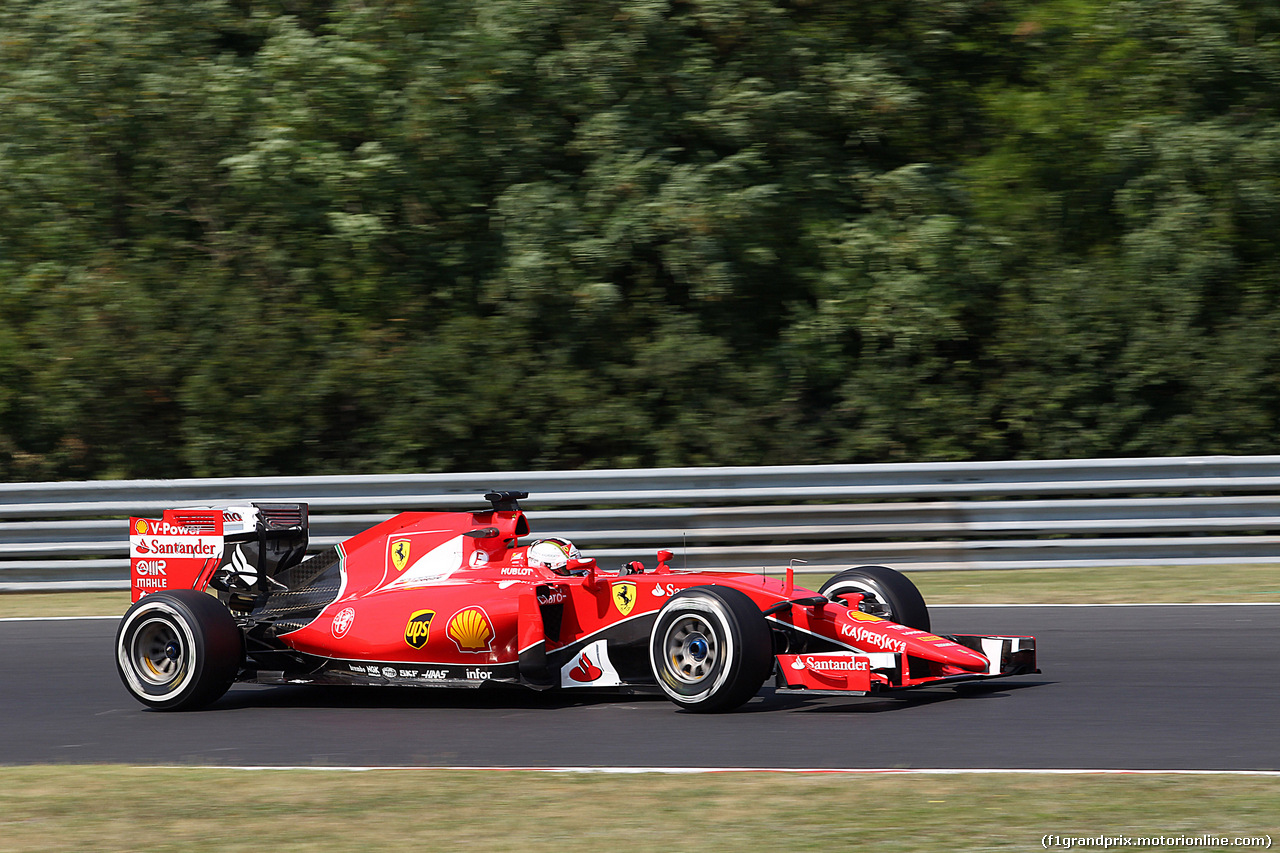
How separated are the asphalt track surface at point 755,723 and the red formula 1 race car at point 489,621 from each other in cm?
20

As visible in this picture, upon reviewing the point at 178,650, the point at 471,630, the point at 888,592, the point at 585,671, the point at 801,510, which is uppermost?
the point at 801,510

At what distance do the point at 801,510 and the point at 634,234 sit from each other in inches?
159

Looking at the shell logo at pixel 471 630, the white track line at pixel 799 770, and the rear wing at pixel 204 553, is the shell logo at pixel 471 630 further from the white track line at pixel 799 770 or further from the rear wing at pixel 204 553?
the rear wing at pixel 204 553

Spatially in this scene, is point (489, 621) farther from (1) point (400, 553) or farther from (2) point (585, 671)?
(1) point (400, 553)

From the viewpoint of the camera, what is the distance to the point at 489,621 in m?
7.74

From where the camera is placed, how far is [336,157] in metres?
16.1

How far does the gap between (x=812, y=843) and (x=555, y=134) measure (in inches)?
481

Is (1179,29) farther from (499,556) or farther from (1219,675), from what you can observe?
(499,556)

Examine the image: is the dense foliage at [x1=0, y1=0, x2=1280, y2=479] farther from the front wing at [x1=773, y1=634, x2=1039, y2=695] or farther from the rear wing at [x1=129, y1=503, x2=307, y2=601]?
the front wing at [x1=773, y1=634, x2=1039, y2=695]

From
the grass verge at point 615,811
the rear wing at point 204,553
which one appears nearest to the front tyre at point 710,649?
the grass verge at point 615,811

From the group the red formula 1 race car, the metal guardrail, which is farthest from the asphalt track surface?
the metal guardrail

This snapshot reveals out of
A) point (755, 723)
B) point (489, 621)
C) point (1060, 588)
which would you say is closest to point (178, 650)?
point (489, 621)

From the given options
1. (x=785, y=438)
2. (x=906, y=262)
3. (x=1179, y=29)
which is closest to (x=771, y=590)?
(x=785, y=438)

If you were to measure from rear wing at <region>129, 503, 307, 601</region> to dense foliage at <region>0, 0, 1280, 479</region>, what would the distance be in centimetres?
599
